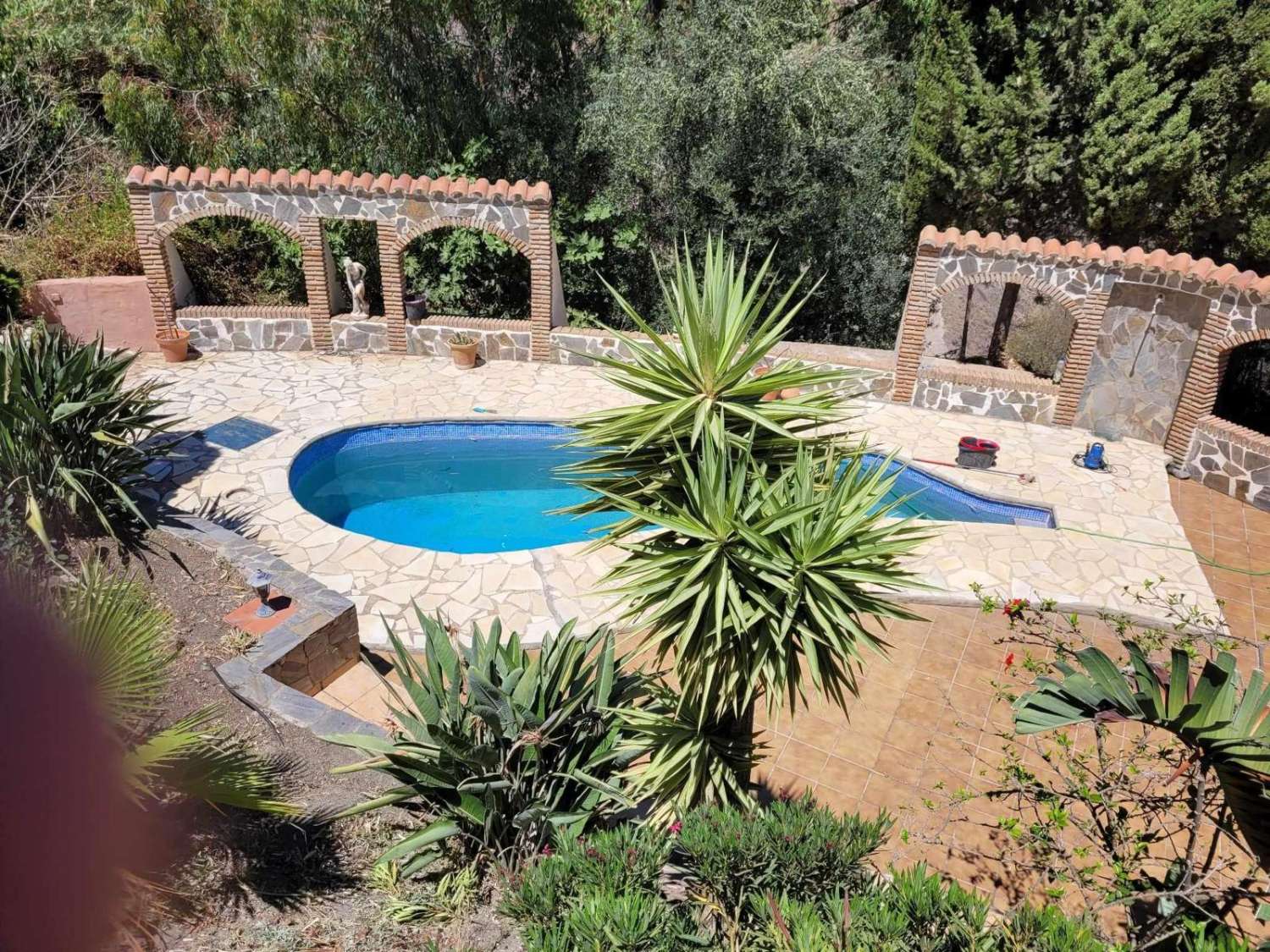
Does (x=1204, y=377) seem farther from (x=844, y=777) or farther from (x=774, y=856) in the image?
(x=774, y=856)

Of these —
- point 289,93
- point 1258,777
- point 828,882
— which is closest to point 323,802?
point 828,882

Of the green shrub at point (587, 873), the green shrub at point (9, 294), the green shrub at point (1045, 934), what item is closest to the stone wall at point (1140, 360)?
the green shrub at point (1045, 934)

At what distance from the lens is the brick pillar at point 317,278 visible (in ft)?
48.6

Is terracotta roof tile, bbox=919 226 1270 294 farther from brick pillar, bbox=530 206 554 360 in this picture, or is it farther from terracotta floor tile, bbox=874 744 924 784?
terracotta floor tile, bbox=874 744 924 784

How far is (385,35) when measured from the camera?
16.3m

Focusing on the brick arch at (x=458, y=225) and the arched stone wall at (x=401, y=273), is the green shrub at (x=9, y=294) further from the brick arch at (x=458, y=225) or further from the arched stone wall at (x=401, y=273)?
the brick arch at (x=458, y=225)

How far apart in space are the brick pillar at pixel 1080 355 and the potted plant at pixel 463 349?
10332 mm

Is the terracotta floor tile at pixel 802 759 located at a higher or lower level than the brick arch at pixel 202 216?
lower

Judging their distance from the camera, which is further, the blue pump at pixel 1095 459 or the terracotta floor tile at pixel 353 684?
the blue pump at pixel 1095 459

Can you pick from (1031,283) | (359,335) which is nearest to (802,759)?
(1031,283)

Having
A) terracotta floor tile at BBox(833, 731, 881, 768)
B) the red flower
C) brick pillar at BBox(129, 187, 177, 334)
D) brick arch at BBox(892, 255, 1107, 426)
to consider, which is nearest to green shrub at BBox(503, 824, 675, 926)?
the red flower

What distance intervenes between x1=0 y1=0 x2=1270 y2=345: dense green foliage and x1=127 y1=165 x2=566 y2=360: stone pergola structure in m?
1.78

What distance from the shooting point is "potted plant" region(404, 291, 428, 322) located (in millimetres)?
15875

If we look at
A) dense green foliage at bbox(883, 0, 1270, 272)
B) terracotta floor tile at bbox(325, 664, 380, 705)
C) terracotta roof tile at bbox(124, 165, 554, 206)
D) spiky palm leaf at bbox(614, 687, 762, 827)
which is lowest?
terracotta floor tile at bbox(325, 664, 380, 705)
